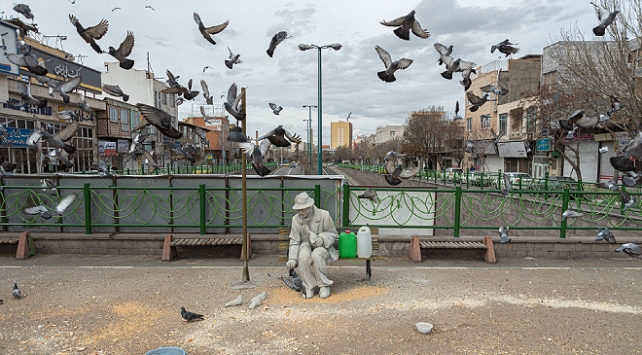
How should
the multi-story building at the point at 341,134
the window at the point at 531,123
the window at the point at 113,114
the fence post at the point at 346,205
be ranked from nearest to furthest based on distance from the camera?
the fence post at the point at 346,205, the window at the point at 531,123, the window at the point at 113,114, the multi-story building at the point at 341,134

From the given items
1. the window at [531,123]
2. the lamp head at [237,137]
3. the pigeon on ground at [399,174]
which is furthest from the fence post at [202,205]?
the window at [531,123]

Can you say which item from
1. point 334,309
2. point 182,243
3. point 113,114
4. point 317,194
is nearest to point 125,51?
point 182,243

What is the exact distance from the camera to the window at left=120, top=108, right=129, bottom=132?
Result: 3472 cm

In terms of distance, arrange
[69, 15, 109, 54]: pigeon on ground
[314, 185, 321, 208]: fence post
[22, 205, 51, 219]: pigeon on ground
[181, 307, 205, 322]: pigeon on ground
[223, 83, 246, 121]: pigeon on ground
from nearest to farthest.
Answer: [181, 307, 205, 322]: pigeon on ground
[223, 83, 246, 121]: pigeon on ground
[69, 15, 109, 54]: pigeon on ground
[22, 205, 51, 219]: pigeon on ground
[314, 185, 321, 208]: fence post

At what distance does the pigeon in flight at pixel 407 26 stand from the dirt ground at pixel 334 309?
4.05 m

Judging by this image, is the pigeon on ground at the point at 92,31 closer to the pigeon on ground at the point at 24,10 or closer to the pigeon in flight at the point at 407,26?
the pigeon on ground at the point at 24,10

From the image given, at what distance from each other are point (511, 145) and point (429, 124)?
7520 mm

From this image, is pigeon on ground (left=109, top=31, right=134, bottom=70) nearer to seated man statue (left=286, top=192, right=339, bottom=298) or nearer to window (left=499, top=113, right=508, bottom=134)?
seated man statue (left=286, top=192, right=339, bottom=298)

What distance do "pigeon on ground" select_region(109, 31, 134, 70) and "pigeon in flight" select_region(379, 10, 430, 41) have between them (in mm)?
4507

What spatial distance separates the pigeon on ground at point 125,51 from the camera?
683 cm

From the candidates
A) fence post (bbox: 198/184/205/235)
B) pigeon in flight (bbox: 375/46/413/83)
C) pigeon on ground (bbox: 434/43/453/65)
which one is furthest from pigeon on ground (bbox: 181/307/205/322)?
pigeon on ground (bbox: 434/43/453/65)

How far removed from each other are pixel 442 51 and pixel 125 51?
5.87m

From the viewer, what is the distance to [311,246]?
225 inches

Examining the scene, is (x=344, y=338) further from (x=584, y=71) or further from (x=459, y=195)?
(x=584, y=71)
